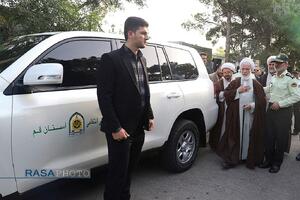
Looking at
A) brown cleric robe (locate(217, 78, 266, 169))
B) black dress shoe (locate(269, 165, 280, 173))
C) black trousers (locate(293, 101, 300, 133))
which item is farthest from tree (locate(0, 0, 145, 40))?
black dress shoe (locate(269, 165, 280, 173))

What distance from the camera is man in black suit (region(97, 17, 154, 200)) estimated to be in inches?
126

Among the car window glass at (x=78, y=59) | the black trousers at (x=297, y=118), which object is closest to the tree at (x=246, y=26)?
the black trousers at (x=297, y=118)

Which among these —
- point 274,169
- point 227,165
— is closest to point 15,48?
point 227,165

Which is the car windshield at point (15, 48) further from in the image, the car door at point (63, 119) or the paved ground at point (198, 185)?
the paved ground at point (198, 185)

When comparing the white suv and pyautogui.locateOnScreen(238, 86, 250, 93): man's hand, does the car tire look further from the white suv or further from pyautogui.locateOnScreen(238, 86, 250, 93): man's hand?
pyautogui.locateOnScreen(238, 86, 250, 93): man's hand

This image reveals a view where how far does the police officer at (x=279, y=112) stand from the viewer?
5.25 meters

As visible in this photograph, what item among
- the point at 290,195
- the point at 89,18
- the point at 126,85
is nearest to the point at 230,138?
the point at 290,195

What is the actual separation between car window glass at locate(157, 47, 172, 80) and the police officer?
1.60 m

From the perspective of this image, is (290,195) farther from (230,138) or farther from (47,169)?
(47,169)

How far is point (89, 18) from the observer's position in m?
9.02

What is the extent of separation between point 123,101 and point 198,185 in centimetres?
195

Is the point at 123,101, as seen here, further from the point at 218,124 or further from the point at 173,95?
the point at 218,124

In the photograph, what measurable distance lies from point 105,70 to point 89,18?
241 inches

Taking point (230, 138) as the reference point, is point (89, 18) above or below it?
above
